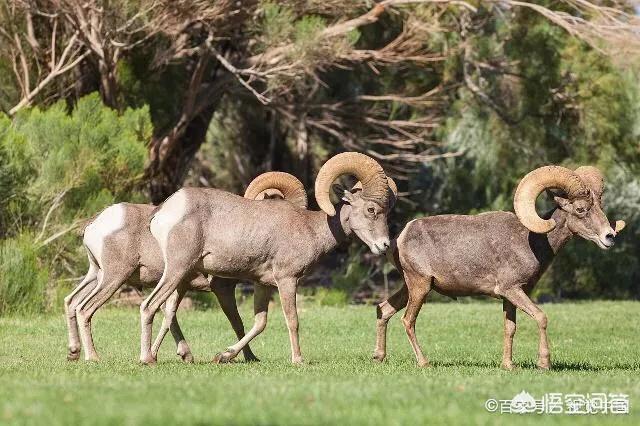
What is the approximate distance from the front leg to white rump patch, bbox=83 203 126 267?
6.41 ft

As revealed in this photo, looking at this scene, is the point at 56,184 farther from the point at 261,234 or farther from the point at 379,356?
the point at 379,356

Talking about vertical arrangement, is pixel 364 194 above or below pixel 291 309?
above

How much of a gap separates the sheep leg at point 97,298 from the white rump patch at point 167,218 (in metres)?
0.87

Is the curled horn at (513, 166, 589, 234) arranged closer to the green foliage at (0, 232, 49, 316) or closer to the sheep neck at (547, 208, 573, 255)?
the sheep neck at (547, 208, 573, 255)

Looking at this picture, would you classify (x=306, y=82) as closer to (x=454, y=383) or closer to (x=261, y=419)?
(x=454, y=383)

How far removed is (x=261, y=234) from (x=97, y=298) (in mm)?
1985

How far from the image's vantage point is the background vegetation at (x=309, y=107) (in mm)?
21531

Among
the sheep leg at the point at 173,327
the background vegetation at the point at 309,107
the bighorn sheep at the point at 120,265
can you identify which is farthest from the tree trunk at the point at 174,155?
the sheep leg at the point at 173,327

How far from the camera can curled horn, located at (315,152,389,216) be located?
1388cm

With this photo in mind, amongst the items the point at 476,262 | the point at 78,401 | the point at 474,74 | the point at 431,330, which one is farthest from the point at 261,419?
the point at 474,74

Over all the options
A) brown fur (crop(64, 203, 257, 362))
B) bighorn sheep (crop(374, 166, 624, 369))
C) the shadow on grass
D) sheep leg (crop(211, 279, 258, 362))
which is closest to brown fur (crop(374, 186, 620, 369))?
bighorn sheep (crop(374, 166, 624, 369))

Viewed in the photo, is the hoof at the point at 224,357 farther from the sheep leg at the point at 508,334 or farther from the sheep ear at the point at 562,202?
the sheep ear at the point at 562,202

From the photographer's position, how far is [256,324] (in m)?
13.6

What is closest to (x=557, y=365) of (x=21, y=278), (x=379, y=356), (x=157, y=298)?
(x=379, y=356)
